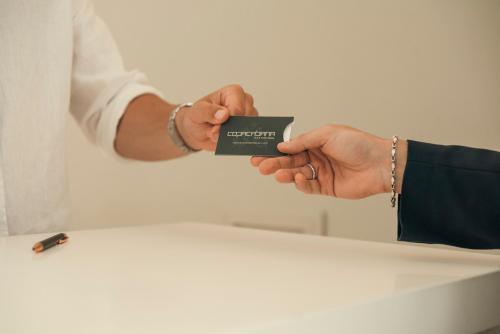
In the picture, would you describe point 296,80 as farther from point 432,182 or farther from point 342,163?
point 432,182

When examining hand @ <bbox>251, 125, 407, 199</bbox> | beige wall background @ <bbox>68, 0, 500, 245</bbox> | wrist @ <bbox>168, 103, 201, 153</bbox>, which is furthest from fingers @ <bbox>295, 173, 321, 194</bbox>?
beige wall background @ <bbox>68, 0, 500, 245</bbox>

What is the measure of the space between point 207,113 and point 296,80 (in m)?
1.10

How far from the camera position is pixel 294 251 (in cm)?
83

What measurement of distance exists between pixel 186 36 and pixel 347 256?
175 centimetres

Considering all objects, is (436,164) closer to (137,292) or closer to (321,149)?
(321,149)

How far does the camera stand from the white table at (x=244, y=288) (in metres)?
0.46

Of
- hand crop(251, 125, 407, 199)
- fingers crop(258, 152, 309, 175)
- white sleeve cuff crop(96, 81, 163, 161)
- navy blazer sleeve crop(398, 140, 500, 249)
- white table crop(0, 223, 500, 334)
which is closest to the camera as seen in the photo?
white table crop(0, 223, 500, 334)

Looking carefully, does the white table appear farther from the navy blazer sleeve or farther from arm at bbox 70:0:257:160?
arm at bbox 70:0:257:160

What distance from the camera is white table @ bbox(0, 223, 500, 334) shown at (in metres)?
0.46

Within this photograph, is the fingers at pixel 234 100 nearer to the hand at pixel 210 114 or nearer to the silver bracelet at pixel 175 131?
the hand at pixel 210 114

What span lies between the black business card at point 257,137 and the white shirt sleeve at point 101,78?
0.53 meters


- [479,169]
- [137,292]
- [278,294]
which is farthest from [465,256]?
[137,292]

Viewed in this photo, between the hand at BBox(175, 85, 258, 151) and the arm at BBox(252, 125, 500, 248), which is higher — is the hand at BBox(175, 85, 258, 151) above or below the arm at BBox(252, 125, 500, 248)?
above

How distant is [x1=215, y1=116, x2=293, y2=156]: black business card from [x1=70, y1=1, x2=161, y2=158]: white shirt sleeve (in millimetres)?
526
